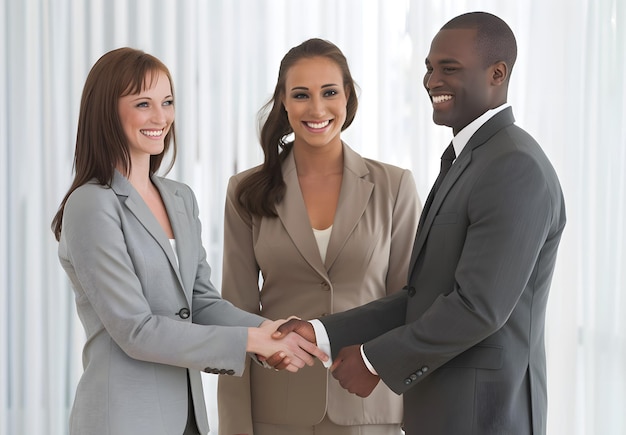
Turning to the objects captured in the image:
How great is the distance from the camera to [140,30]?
146 inches

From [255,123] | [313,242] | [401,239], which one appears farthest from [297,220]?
[255,123]

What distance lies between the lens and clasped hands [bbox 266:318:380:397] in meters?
2.19

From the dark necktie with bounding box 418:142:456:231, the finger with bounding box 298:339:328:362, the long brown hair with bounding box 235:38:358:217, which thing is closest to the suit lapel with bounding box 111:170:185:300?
the finger with bounding box 298:339:328:362

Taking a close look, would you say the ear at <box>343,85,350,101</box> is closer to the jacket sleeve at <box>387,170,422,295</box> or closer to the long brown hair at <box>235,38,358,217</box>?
the long brown hair at <box>235,38,358,217</box>

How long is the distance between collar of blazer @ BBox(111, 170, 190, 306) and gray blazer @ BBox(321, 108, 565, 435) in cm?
55

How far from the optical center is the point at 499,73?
6.79 feet

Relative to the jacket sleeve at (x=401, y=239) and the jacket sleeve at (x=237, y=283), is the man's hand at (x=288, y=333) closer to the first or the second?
the jacket sleeve at (x=237, y=283)

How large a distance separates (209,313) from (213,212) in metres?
1.46

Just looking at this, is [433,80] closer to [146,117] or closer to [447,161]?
[447,161]

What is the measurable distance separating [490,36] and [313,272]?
915 millimetres

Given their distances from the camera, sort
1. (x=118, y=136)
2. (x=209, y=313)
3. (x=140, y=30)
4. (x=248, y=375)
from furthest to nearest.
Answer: (x=140, y=30), (x=248, y=375), (x=209, y=313), (x=118, y=136)

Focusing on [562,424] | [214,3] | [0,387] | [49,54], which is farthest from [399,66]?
[0,387]

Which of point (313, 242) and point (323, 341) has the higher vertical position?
point (313, 242)

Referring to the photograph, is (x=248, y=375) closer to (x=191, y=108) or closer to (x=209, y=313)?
(x=209, y=313)
